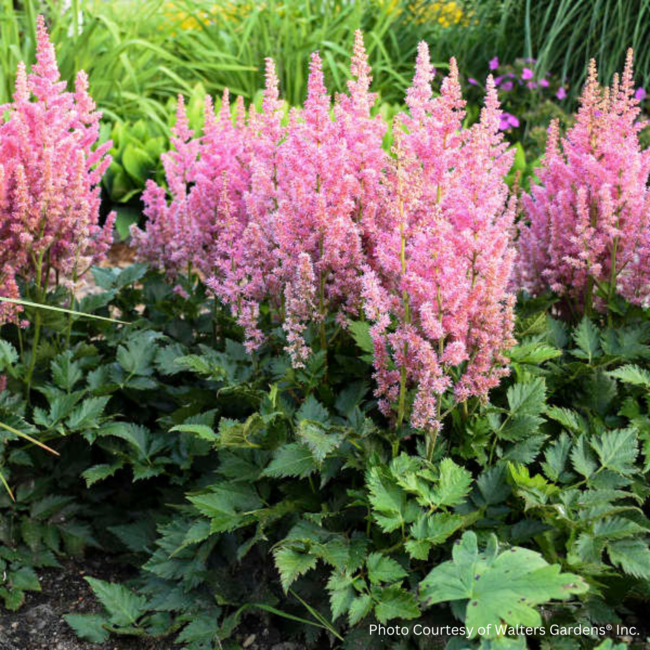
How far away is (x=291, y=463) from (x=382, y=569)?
1.14 ft

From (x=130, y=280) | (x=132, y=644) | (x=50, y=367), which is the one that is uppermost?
(x=130, y=280)

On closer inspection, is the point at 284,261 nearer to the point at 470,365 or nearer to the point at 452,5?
the point at 470,365

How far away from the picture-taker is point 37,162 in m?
2.53

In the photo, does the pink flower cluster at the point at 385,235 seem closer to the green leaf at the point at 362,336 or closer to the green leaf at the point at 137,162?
the green leaf at the point at 362,336

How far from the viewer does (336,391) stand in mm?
2467

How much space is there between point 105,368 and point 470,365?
124cm

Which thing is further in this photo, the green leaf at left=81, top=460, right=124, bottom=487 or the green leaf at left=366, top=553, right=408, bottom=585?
the green leaf at left=81, top=460, right=124, bottom=487

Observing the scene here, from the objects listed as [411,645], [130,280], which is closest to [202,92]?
[130,280]

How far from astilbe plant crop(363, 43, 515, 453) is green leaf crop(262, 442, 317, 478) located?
0.25 meters

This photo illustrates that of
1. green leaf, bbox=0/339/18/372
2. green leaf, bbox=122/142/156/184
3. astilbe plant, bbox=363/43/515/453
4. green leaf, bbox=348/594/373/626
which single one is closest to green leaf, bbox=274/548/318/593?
green leaf, bbox=348/594/373/626

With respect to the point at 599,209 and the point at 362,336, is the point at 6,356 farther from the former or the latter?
the point at 599,209

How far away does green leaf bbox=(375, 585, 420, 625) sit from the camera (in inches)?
67.8

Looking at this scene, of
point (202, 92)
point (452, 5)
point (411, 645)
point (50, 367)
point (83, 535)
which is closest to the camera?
point (411, 645)

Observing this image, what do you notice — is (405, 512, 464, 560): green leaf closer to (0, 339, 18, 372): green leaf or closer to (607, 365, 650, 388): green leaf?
(607, 365, 650, 388): green leaf
